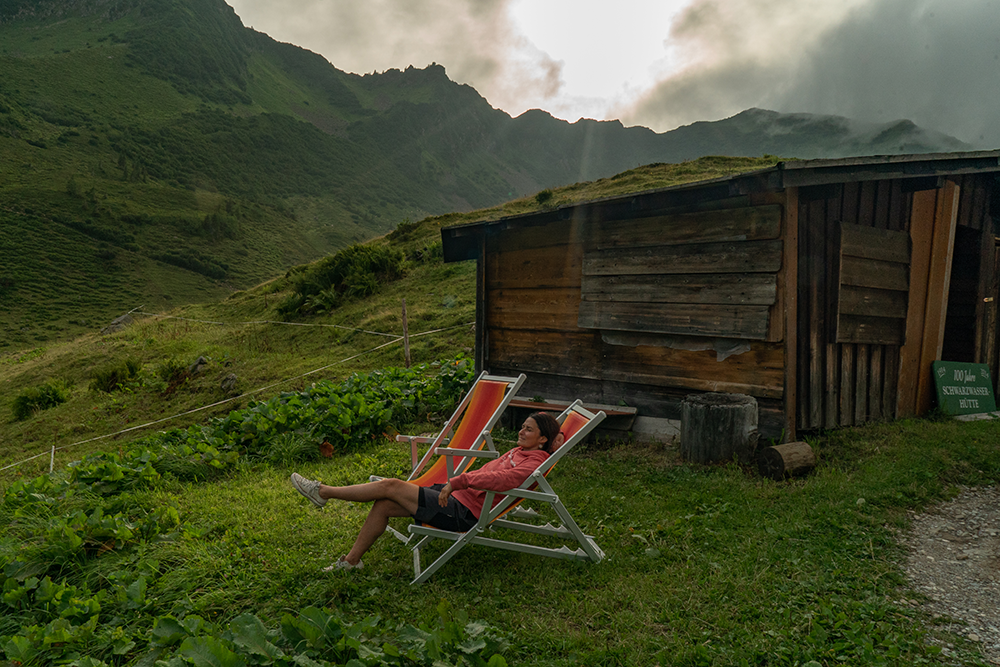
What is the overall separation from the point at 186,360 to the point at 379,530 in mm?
11871

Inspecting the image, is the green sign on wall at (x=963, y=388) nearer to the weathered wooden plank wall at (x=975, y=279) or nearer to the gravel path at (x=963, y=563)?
the weathered wooden plank wall at (x=975, y=279)

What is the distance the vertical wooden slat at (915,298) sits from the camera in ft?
22.0

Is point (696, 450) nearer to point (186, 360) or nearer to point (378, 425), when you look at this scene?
point (378, 425)

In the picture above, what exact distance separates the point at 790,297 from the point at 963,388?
361cm

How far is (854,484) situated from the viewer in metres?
4.57

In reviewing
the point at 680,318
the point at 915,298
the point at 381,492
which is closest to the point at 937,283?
the point at 915,298

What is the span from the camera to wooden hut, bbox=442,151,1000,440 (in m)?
5.60

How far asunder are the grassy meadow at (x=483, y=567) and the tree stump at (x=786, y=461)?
123 millimetres

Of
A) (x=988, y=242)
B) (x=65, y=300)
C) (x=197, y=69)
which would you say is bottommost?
(x=65, y=300)

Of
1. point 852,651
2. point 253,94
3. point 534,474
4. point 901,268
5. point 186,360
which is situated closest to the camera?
point 852,651

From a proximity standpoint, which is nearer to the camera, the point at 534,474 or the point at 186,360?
the point at 534,474

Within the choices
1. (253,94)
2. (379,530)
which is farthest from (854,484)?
(253,94)

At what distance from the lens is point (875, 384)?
6.49 metres

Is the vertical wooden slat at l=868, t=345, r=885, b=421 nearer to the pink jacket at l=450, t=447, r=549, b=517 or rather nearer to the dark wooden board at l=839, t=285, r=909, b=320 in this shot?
the dark wooden board at l=839, t=285, r=909, b=320
